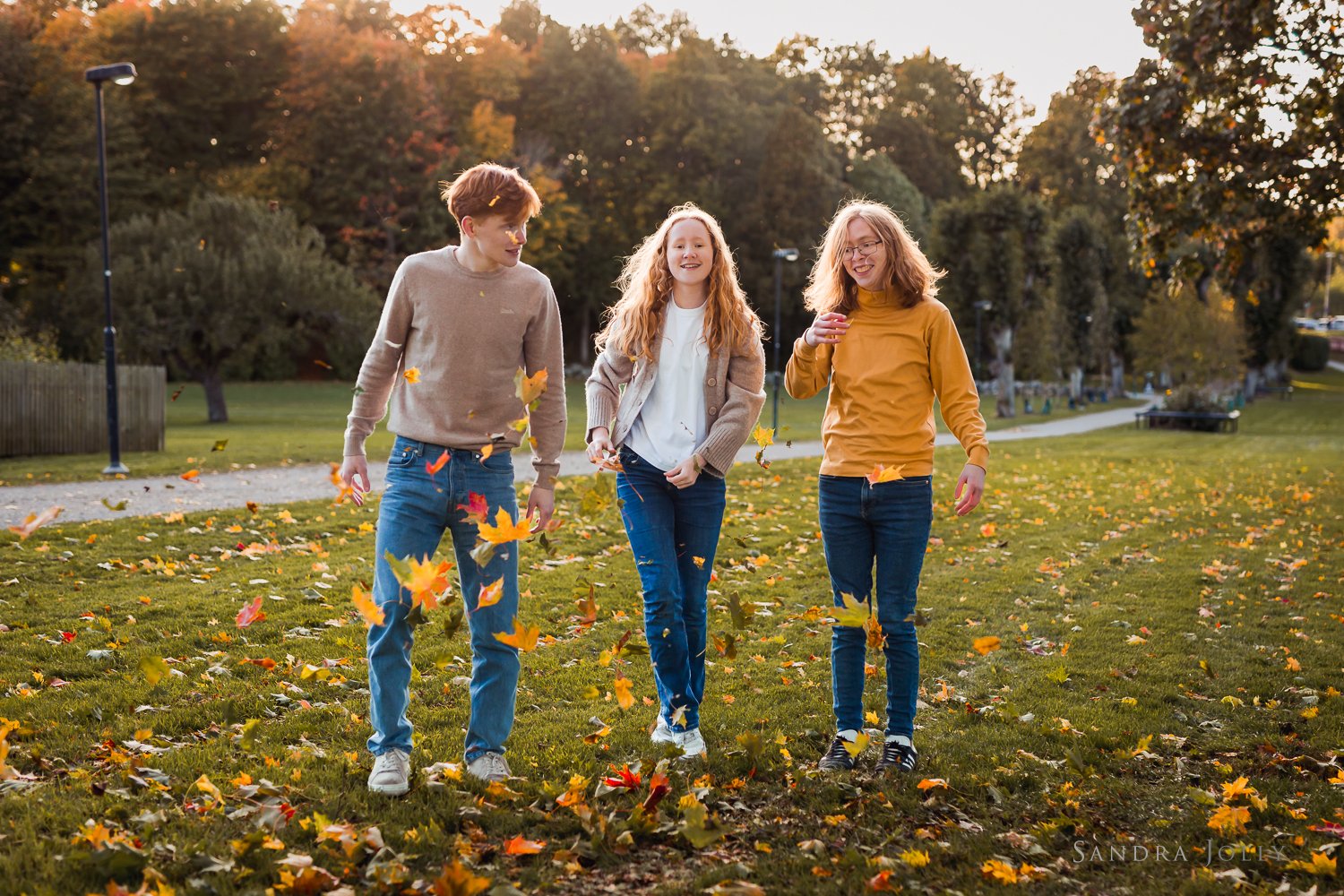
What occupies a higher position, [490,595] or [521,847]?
[490,595]

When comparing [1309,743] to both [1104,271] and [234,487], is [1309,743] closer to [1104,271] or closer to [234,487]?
[234,487]

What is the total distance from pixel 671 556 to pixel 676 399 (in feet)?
2.02

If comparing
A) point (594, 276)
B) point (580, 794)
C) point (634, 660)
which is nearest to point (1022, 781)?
point (580, 794)

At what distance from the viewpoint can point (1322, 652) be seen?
6562 millimetres

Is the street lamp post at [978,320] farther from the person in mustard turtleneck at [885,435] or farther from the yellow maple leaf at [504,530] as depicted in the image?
the yellow maple leaf at [504,530]

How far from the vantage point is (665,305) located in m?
4.44

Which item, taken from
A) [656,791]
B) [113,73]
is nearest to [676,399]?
[656,791]

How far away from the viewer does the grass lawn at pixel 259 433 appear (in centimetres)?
1666

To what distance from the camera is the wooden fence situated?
61.6 feet

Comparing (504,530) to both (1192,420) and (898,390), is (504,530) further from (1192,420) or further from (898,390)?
(1192,420)

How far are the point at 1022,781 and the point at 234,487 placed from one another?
1165 centimetres

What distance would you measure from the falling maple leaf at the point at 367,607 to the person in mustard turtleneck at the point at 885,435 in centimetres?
169

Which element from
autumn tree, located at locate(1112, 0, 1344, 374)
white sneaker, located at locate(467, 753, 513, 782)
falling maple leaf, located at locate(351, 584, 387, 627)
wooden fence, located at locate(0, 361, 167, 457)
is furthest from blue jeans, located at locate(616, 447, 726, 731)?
wooden fence, located at locate(0, 361, 167, 457)

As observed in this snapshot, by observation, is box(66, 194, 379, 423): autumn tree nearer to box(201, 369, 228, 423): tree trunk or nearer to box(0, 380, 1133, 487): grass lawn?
box(201, 369, 228, 423): tree trunk
